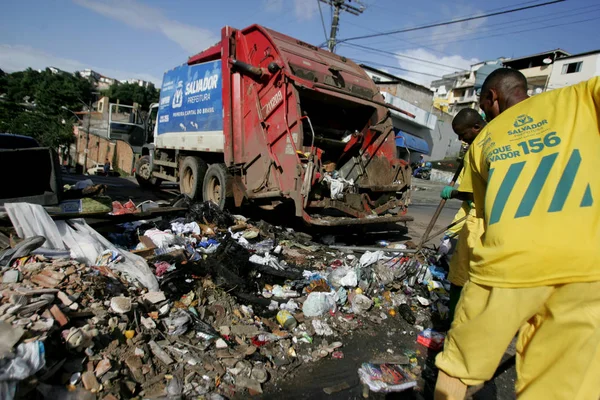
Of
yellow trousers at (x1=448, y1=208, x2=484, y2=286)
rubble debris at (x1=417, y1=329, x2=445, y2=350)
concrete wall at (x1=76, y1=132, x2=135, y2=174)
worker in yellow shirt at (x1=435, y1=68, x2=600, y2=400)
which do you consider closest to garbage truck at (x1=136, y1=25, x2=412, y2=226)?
rubble debris at (x1=417, y1=329, x2=445, y2=350)

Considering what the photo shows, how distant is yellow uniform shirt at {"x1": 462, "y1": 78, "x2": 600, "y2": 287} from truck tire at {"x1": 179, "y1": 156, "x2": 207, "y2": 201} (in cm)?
557

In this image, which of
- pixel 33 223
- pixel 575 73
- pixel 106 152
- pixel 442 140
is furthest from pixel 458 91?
pixel 33 223

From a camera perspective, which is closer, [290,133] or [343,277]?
[343,277]

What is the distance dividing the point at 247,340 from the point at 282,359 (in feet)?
1.02

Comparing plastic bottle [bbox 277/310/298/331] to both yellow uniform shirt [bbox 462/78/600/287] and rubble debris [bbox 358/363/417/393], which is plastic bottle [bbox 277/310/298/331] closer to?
rubble debris [bbox 358/363/417/393]

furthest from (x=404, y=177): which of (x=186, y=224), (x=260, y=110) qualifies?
(x=186, y=224)

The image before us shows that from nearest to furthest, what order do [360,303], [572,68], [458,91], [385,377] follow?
[385,377], [360,303], [572,68], [458,91]

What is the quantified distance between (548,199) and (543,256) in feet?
0.61

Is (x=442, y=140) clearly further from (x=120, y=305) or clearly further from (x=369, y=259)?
(x=120, y=305)

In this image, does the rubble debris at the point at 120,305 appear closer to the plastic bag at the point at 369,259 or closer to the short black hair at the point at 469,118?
the plastic bag at the point at 369,259

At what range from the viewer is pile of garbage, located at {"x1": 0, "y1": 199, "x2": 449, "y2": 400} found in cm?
196

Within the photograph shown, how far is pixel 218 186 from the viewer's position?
5.87m

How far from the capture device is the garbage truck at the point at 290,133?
14.6ft

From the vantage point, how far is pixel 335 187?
464 cm
